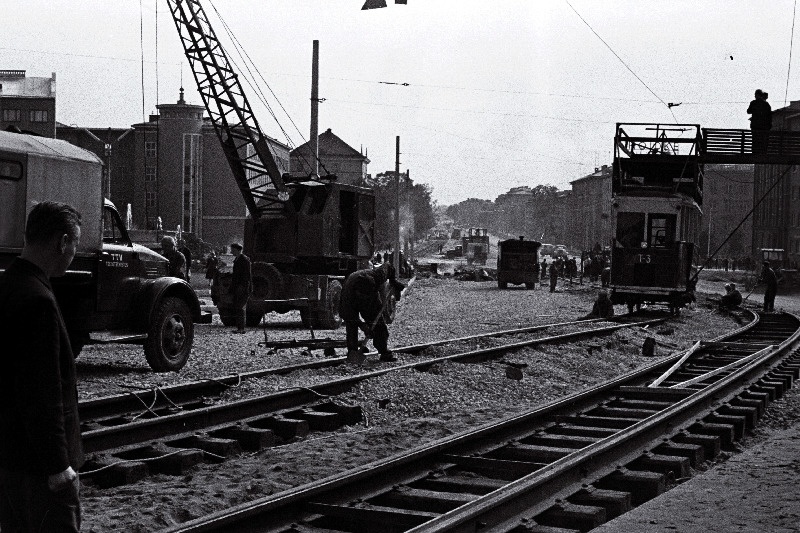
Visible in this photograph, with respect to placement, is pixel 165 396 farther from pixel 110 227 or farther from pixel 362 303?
pixel 362 303

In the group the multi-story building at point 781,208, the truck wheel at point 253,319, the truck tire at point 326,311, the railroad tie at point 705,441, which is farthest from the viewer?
the multi-story building at point 781,208

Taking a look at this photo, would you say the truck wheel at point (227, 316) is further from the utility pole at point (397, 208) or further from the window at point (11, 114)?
the window at point (11, 114)

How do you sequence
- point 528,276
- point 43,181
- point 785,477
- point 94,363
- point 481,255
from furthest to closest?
point 481,255, point 528,276, point 94,363, point 43,181, point 785,477

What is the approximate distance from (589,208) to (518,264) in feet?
347

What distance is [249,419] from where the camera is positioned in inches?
411

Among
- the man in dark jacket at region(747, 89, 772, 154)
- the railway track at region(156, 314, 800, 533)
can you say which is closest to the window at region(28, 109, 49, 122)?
the man in dark jacket at region(747, 89, 772, 154)

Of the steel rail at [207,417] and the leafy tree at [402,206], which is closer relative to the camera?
the steel rail at [207,417]

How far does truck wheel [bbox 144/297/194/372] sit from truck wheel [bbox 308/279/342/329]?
29.3ft

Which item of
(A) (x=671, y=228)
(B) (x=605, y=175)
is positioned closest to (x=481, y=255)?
(B) (x=605, y=175)

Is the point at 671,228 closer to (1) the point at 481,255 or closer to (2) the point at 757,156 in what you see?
(2) the point at 757,156

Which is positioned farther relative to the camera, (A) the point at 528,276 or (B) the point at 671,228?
(A) the point at 528,276

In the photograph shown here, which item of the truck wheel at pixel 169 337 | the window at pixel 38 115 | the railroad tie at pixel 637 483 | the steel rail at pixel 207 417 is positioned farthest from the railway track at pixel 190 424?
the window at pixel 38 115

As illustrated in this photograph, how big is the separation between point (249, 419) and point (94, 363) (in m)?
6.20

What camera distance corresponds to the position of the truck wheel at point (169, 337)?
14.2 m
